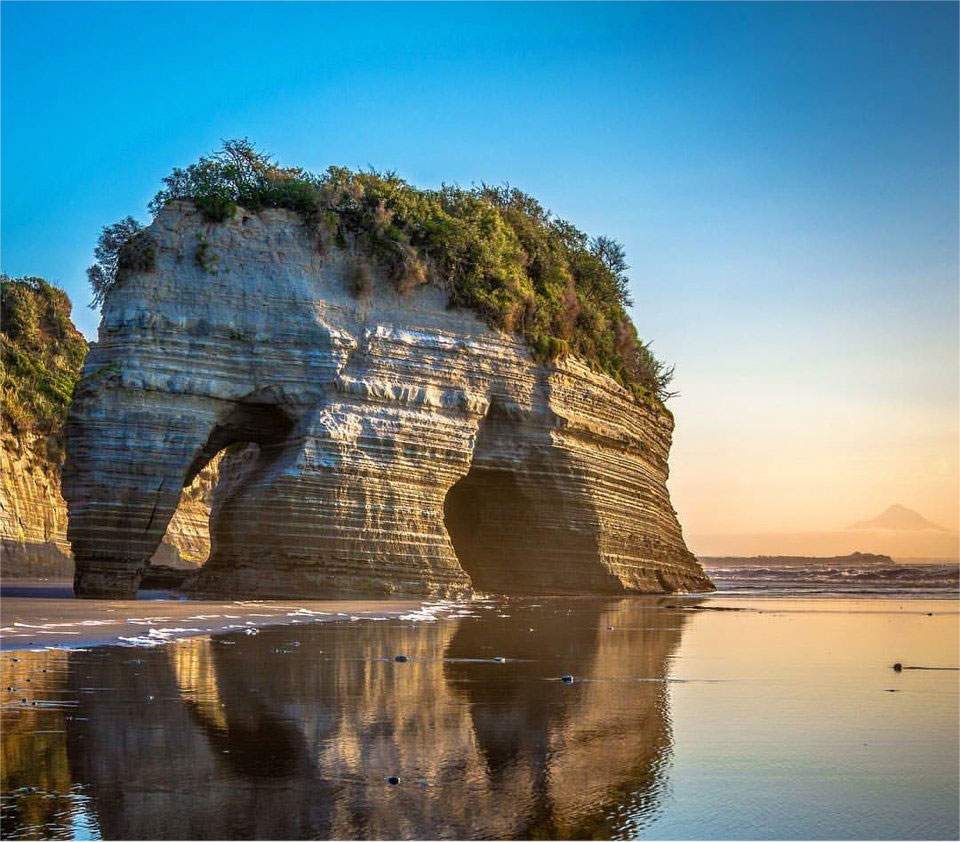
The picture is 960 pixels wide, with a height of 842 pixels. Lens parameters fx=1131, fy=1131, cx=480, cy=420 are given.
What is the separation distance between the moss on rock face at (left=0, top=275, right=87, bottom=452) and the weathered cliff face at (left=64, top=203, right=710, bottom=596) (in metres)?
18.6

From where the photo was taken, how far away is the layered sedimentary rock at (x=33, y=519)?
128ft

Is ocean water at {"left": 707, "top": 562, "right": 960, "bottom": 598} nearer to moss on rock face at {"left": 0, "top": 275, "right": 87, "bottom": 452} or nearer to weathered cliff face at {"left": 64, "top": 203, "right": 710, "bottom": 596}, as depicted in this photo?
weathered cliff face at {"left": 64, "top": 203, "right": 710, "bottom": 596}

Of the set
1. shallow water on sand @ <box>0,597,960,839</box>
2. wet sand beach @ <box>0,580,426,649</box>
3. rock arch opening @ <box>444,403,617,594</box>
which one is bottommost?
shallow water on sand @ <box>0,597,960,839</box>

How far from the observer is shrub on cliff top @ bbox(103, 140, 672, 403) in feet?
81.7

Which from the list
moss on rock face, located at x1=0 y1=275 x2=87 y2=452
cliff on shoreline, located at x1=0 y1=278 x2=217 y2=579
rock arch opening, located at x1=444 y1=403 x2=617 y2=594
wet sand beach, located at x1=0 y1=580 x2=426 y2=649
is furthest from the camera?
moss on rock face, located at x1=0 y1=275 x2=87 y2=452

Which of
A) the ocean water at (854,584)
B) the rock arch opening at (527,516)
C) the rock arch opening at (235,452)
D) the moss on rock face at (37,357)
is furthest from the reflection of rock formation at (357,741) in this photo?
the moss on rock face at (37,357)

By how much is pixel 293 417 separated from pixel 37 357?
2700 centimetres

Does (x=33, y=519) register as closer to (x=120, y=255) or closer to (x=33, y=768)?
(x=120, y=255)

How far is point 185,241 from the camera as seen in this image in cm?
2367

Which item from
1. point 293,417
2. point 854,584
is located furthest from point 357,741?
point 854,584

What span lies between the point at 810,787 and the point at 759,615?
15.1 m

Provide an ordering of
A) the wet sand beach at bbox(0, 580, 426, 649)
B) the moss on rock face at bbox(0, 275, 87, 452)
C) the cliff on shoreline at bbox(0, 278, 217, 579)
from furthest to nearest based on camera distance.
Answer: the moss on rock face at bbox(0, 275, 87, 452) → the cliff on shoreline at bbox(0, 278, 217, 579) → the wet sand beach at bbox(0, 580, 426, 649)

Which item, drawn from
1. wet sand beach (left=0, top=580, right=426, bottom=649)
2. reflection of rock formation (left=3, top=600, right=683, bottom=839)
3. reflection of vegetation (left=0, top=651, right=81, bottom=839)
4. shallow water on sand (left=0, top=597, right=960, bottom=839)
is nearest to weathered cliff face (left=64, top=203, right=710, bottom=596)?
wet sand beach (left=0, top=580, right=426, bottom=649)

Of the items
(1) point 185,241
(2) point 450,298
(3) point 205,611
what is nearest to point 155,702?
(3) point 205,611
